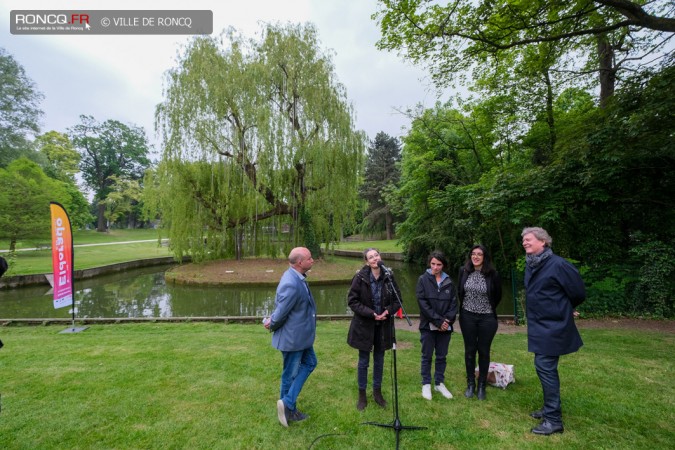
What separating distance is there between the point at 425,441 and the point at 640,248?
774 cm

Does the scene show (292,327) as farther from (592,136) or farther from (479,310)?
A: (592,136)

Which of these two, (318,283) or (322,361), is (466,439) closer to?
(322,361)

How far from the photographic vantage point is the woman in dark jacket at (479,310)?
10.3 feet

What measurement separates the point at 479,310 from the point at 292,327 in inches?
72.9

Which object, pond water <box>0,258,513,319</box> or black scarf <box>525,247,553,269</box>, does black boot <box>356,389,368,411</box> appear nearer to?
black scarf <box>525,247,553,269</box>

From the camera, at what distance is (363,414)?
290 centimetres

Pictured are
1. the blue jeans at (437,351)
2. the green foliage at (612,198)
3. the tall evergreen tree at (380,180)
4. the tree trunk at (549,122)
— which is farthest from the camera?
the tall evergreen tree at (380,180)

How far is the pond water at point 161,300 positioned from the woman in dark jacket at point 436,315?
5.82 m

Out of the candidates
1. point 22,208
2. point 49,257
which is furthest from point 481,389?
point 49,257

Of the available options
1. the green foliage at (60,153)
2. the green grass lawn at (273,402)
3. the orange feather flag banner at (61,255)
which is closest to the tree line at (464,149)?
the green grass lawn at (273,402)

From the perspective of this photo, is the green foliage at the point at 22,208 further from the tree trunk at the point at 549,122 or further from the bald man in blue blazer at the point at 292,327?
the tree trunk at the point at 549,122

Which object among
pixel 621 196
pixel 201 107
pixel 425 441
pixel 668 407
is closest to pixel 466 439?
pixel 425 441

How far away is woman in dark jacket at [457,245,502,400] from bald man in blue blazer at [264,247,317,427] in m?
1.57

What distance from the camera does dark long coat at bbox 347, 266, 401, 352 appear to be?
2967 mm
